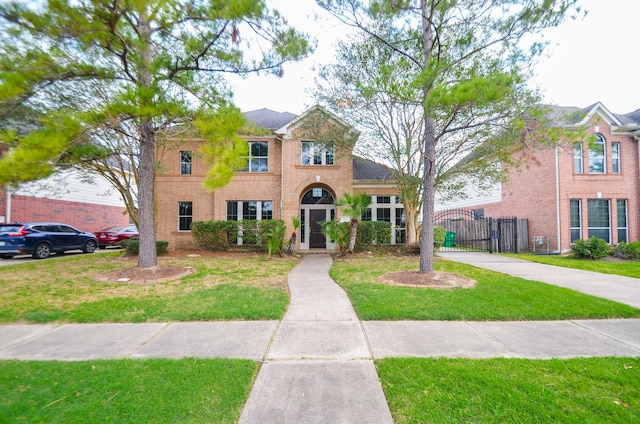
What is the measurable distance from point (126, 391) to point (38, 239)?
1426 cm

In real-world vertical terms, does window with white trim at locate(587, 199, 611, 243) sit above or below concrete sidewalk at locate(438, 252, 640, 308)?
above

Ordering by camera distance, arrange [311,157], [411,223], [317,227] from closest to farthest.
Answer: [411,223] < [311,157] < [317,227]

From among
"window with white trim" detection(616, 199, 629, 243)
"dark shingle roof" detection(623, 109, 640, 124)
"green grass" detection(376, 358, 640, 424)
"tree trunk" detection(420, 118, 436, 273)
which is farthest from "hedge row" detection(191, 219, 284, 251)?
"dark shingle roof" detection(623, 109, 640, 124)

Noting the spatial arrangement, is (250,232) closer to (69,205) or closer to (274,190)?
(274,190)

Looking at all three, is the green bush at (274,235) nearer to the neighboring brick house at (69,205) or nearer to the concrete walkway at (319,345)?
the neighboring brick house at (69,205)

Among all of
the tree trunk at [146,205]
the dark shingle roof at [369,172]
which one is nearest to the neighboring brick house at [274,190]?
the dark shingle roof at [369,172]

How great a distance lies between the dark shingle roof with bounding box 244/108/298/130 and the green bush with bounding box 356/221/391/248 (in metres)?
6.76

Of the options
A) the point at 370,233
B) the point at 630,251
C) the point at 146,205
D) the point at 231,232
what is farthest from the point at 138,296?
the point at 630,251

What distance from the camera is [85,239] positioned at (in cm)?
1460

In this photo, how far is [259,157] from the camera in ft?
49.0

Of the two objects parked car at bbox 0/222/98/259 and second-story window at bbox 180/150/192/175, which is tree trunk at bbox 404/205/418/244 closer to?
second-story window at bbox 180/150/192/175

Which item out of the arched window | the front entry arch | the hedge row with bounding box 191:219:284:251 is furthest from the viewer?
the arched window

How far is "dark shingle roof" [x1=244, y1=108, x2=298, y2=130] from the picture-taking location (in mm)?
15477

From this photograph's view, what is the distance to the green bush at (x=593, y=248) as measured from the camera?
1216cm
